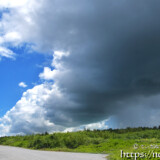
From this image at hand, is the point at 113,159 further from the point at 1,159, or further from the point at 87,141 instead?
the point at 87,141

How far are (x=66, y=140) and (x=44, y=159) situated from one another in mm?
14961

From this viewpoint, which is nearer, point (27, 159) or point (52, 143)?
point (27, 159)

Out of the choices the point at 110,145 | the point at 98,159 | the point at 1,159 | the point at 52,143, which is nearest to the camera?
the point at 1,159

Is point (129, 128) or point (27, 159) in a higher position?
point (129, 128)

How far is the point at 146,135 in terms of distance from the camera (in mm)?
34438

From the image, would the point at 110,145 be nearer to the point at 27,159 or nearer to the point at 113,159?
the point at 113,159

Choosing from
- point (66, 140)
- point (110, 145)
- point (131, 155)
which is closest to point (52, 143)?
point (66, 140)

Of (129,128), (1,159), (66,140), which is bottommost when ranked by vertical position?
(1,159)

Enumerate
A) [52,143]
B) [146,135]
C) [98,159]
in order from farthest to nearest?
[146,135] < [52,143] < [98,159]

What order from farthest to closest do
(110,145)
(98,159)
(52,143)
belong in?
(52,143) → (110,145) → (98,159)

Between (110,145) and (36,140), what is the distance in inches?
437

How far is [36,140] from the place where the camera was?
2862cm

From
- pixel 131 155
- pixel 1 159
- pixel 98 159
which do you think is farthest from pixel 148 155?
pixel 1 159

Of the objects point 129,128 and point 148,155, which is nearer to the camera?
point 148,155
